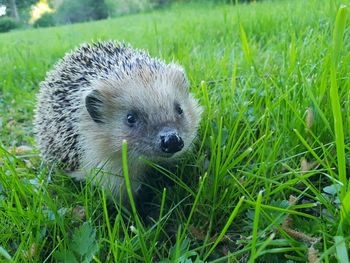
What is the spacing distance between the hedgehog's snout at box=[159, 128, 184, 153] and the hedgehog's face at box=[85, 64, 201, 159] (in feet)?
0.04

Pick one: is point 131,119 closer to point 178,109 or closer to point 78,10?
point 178,109

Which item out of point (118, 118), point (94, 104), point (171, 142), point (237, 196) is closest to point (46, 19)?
point (94, 104)

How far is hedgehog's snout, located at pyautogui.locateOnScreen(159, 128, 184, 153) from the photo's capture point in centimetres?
171

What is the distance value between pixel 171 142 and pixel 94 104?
1.93ft

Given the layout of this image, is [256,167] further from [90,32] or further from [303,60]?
[90,32]

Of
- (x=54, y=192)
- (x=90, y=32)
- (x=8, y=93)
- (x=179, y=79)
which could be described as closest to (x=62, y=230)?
(x=54, y=192)

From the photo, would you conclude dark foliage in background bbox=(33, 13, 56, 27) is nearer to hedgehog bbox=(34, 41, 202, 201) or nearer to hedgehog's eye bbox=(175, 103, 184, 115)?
hedgehog bbox=(34, 41, 202, 201)

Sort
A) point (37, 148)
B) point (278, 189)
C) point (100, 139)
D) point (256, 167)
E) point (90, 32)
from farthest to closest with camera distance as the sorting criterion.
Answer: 1. point (90, 32)
2. point (37, 148)
3. point (100, 139)
4. point (256, 167)
5. point (278, 189)

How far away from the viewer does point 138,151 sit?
1.89m

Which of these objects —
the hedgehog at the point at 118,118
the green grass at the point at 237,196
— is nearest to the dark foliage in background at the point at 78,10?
the hedgehog at the point at 118,118

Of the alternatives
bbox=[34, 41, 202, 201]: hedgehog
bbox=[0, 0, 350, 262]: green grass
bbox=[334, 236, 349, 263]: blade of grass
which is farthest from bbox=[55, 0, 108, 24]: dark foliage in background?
bbox=[334, 236, 349, 263]: blade of grass

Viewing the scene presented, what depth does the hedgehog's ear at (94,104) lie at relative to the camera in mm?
2076

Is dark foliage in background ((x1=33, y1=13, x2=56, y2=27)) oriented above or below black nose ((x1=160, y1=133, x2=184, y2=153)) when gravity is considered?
above

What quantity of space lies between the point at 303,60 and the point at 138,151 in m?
1.09
